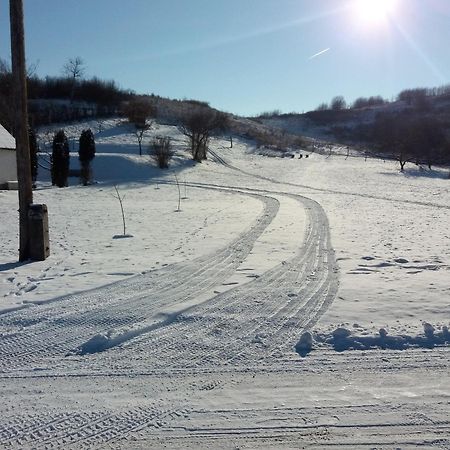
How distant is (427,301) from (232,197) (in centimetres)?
1929

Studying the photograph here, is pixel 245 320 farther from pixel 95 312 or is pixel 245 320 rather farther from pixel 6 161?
pixel 6 161

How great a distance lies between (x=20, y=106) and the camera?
8.27 metres

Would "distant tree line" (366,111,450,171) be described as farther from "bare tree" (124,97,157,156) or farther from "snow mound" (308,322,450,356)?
"snow mound" (308,322,450,356)

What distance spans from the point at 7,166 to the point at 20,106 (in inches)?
933

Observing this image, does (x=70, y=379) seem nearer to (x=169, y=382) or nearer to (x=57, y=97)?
(x=169, y=382)

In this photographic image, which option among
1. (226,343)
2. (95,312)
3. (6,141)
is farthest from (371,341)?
(6,141)

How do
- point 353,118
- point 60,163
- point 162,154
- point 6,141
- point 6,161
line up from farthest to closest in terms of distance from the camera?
point 353,118 → point 162,154 → point 60,163 → point 6,141 → point 6,161

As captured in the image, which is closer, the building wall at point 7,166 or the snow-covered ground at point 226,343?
the snow-covered ground at point 226,343

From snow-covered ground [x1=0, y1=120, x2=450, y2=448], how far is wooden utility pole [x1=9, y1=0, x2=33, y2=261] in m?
1.22

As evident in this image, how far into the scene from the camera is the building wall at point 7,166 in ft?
95.7

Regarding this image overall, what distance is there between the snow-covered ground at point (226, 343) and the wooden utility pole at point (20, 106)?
4.00 ft

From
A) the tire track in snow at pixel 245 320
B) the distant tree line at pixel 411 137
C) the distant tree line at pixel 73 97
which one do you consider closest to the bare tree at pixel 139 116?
the distant tree line at pixel 73 97

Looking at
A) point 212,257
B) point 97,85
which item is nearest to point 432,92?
point 97,85

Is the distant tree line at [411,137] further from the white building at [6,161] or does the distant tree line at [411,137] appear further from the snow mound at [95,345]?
the snow mound at [95,345]
